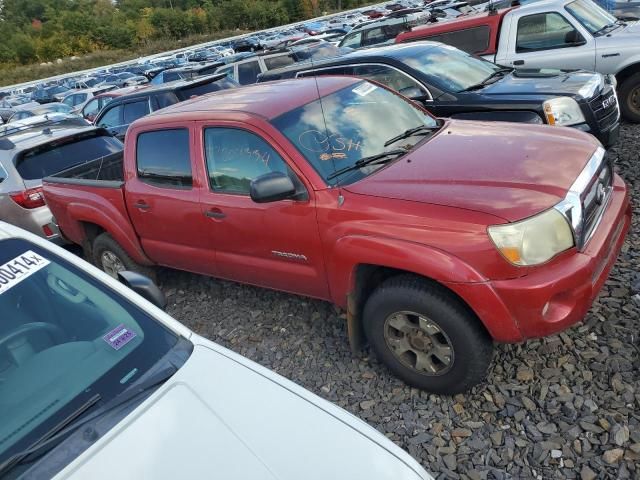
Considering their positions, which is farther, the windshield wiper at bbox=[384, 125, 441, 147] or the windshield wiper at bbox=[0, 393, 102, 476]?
the windshield wiper at bbox=[384, 125, 441, 147]

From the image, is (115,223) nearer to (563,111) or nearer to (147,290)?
(147,290)

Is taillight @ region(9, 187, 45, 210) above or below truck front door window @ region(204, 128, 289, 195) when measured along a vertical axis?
below

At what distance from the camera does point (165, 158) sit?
3885 millimetres

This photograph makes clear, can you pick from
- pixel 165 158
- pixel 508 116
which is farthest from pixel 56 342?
pixel 508 116

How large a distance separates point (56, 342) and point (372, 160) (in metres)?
2.06

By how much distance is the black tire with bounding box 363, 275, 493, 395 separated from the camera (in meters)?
2.63


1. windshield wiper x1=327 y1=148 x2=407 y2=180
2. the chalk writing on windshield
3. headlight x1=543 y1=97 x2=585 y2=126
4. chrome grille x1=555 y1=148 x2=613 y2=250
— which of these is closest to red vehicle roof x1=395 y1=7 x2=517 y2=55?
headlight x1=543 y1=97 x2=585 y2=126

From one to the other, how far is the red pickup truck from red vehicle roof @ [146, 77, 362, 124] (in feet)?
0.07

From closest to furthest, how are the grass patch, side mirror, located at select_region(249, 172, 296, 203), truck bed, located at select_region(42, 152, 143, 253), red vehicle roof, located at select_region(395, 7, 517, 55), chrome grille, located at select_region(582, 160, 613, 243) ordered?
1. chrome grille, located at select_region(582, 160, 613, 243)
2. side mirror, located at select_region(249, 172, 296, 203)
3. truck bed, located at select_region(42, 152, 143, 253)
4. red vehicle roof, located at select_region(395, 7, 517, 55)
5. the grass patch

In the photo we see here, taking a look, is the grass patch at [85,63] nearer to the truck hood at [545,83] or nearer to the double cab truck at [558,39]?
the double cab truck at [558,39]

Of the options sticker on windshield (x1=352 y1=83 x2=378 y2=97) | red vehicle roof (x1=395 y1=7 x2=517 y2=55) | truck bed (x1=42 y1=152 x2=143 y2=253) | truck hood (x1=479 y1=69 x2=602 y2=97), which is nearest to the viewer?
sticker on windshield (x1=352 y1=83 x2=378 y2=97)

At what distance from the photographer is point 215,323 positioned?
13.8 ft

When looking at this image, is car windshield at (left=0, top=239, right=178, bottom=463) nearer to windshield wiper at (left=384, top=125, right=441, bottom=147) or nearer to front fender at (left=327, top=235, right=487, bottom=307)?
front fender at (left=327, top=235, right=487, bottom=307)

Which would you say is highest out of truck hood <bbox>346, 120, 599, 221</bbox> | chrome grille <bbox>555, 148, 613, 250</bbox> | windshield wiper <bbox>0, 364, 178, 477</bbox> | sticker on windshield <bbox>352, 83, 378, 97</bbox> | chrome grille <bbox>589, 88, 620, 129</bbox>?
sticker on windshield <bbox>352, 83, 378, 97</bbox>
